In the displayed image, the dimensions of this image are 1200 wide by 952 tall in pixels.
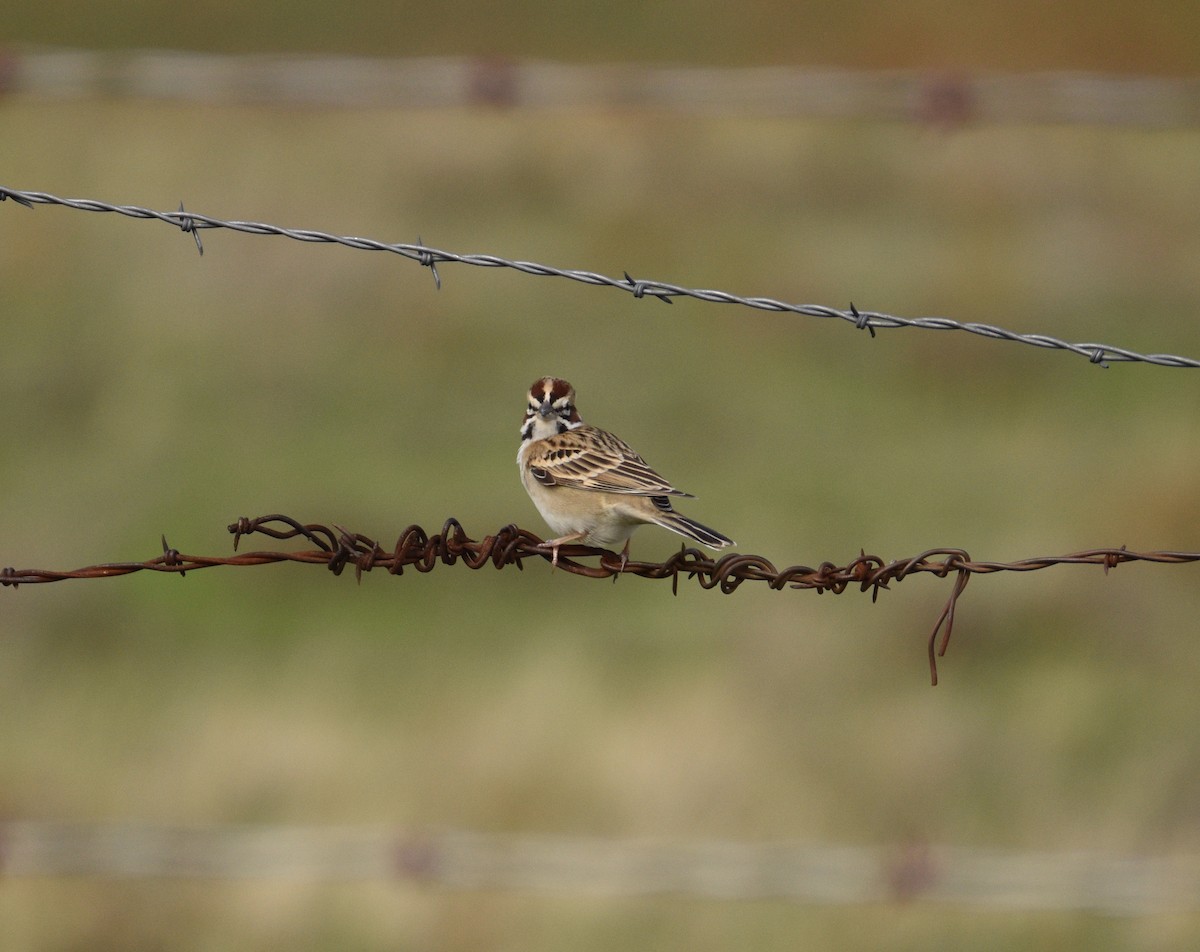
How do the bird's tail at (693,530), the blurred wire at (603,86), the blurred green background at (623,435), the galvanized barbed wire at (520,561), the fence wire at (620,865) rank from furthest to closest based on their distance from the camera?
the blurred wire at (603,86) → the blurred green background at (623,435) → the fence wire at (620,865) → the bird's tail at (693,530) → the galvanized barbed wire at (520,561)

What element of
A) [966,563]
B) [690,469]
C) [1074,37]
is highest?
[1074,37]

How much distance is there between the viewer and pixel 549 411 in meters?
9.24

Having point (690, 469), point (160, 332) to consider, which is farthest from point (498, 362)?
point (160, 332)

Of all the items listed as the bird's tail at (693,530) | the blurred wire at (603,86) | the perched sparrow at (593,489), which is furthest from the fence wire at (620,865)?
the blurred wire at (603,86)

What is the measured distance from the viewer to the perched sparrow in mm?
7891

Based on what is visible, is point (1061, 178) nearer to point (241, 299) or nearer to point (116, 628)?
point (241, 299)

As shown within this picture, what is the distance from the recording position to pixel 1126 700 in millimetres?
16344

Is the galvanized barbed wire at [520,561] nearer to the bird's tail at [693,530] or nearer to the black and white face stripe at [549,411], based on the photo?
the bird's tail at [693,530]

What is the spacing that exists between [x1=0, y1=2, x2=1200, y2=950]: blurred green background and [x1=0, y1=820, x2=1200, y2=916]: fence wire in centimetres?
15

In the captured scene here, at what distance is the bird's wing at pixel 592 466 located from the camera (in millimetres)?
7988

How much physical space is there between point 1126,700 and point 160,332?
36.4 ft

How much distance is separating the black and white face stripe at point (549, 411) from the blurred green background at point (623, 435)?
6460mm

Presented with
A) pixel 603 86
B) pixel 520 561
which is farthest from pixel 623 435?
pixel 520 561

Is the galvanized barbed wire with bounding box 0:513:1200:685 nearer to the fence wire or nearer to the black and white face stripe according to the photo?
the black and white face stripe
